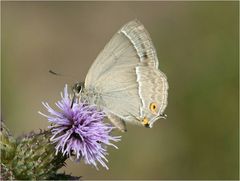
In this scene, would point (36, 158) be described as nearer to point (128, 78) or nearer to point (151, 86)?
point (128, 78)

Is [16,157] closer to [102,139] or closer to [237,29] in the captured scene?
[102,139]

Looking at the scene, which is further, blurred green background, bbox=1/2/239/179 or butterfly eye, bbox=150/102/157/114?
blurred green background, bbox=1/2/239/179

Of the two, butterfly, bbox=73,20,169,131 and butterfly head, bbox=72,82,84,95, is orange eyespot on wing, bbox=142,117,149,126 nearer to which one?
butterfly, bbox=73,20,169,131

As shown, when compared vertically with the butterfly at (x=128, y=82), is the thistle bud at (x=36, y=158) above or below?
below

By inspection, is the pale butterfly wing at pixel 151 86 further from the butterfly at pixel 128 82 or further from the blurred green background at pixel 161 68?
the blurred green background at pixel 161 68

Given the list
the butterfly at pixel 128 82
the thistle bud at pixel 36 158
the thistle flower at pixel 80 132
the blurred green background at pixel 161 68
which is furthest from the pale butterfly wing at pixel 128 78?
the blurred green background at pixel 161 68

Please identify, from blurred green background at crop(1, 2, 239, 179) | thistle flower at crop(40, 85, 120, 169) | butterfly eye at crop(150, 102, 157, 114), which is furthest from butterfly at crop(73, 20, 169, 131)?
blurred green background at crop(1, 2, 239, 179)

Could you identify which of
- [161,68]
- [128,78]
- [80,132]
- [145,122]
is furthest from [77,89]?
[161,68]
